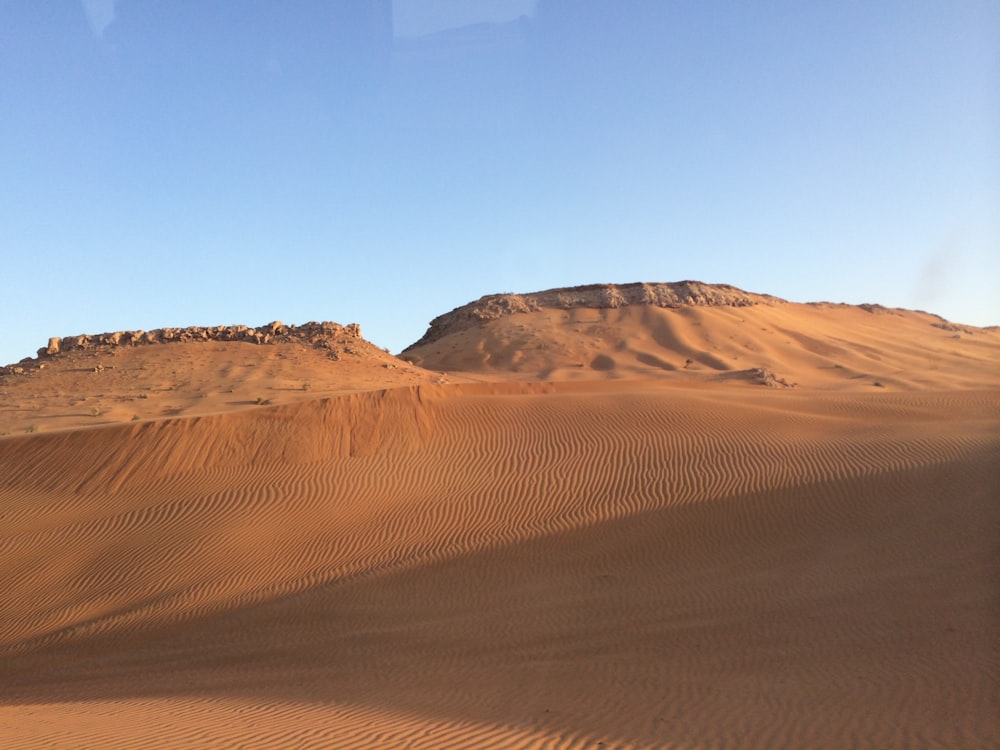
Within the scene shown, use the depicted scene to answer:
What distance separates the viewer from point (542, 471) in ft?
54.6

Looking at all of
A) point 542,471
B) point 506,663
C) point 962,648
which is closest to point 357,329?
point 542,471

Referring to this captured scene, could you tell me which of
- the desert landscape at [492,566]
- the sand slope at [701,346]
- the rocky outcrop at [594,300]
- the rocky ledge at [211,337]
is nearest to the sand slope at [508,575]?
the desert landscape at [492,566]

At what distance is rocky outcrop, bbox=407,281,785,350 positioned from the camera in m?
54.7

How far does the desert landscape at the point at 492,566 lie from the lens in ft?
21.7

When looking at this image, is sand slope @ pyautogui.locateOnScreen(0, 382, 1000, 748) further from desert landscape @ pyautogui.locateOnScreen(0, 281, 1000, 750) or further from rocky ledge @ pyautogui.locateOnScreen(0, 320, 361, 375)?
rocky ledge @ pyautogui.locateOnScreen(0, 320, 361, 375)

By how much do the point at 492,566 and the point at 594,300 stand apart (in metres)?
44.2

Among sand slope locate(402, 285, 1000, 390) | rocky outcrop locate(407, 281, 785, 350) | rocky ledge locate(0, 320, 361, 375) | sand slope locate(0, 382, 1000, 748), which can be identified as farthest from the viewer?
rocky outcrop locate(407, 281, 785, 350)

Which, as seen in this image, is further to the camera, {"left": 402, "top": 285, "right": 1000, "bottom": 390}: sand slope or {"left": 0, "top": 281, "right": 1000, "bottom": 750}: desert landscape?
{"left": 402, "top": 285, "right": 1000, "bottom": 390}: sand slope

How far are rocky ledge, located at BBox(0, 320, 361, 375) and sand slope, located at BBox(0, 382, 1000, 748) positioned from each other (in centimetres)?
1204

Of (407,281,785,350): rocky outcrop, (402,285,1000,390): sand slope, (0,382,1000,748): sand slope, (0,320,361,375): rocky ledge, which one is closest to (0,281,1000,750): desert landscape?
(0,382,1000,748): sand slope

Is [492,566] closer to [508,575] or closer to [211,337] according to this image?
[508,575]

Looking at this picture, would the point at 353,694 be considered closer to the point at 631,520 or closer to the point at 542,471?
the point at 631,520

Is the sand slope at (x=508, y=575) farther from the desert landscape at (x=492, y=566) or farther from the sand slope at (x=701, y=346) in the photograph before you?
the sand slope at (x=701, y=346)

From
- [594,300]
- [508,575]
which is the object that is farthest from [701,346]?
[508,575]
